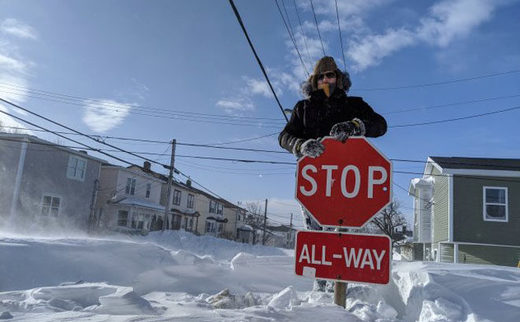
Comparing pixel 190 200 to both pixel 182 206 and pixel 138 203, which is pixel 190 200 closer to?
pixel 182 206

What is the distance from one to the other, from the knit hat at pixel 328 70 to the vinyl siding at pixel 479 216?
16140 millimetres

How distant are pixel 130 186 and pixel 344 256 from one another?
36737 mm

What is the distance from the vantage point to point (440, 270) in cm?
424

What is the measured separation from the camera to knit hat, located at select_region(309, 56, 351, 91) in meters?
3.62

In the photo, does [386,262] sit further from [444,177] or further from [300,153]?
[444,177]

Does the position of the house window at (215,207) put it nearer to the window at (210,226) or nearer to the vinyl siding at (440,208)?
the window at (210,226)

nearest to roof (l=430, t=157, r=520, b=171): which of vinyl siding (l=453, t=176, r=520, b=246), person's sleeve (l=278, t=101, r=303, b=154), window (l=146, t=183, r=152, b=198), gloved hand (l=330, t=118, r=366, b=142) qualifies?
vinyl siding (l=453, t=176, r=520, b=246)

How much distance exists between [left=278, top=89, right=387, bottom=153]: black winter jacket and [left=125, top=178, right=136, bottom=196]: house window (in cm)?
3532

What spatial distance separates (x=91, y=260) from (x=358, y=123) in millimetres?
5346

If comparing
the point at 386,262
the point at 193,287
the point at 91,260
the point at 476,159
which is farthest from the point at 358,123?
the point at 476,159

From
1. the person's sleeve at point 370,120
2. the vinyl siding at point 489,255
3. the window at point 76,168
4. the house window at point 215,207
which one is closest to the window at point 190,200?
the house window at point 215,207

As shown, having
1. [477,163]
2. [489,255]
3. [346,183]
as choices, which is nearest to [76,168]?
[477,163]

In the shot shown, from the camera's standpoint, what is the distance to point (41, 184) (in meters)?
26.1

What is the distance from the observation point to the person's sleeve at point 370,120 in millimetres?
3219
